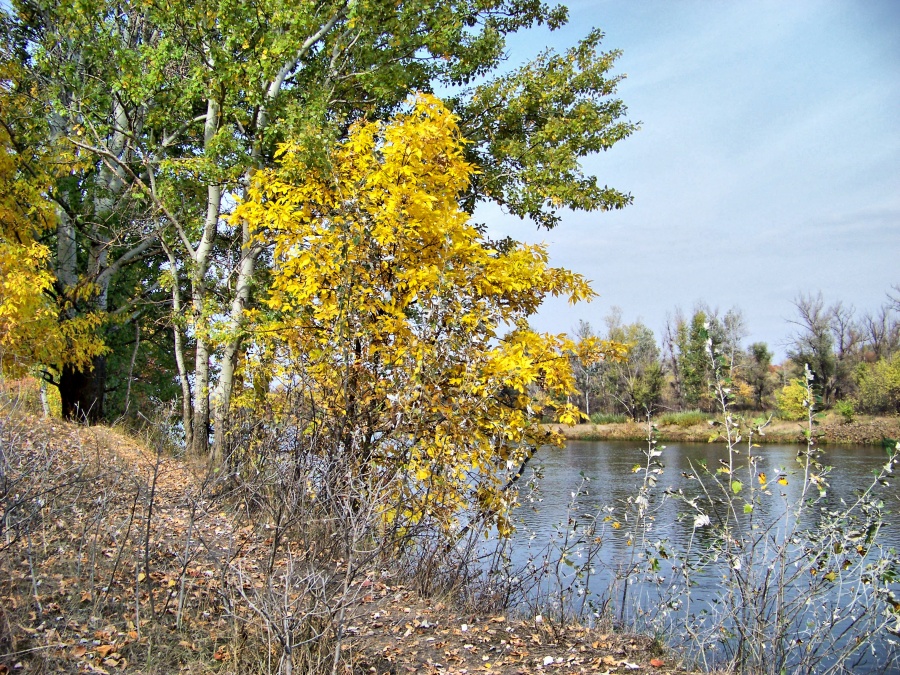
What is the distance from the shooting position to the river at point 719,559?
465 centimetres

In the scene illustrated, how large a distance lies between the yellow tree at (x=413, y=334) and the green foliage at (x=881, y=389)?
3637 cm

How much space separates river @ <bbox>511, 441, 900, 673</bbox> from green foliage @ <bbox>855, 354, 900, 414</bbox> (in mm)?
16690

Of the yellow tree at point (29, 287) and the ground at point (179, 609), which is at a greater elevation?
the yellow tree at point (29, 287)

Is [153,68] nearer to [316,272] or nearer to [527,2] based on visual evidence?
[316,272]

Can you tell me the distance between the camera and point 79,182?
13891mm

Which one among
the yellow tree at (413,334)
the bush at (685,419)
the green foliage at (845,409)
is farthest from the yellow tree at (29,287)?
the bush at (685,419)

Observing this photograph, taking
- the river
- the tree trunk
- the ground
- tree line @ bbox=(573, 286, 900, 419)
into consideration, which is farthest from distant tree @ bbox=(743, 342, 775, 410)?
the ground

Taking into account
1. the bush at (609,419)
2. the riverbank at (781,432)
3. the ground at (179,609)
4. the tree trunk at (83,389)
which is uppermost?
the tree trunk at (83,389)

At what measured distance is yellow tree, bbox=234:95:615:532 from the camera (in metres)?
5.23

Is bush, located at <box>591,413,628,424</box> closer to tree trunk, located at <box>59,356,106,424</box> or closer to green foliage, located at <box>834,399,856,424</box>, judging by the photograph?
Answer: green foliage, located at <box>834,399,856,424</box>

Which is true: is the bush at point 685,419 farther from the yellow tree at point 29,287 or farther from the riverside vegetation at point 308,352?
the yellow tree at point 29,287

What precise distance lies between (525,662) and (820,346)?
45.9 m

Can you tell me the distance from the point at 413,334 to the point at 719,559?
3271 mm

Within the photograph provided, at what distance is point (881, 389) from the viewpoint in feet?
118
